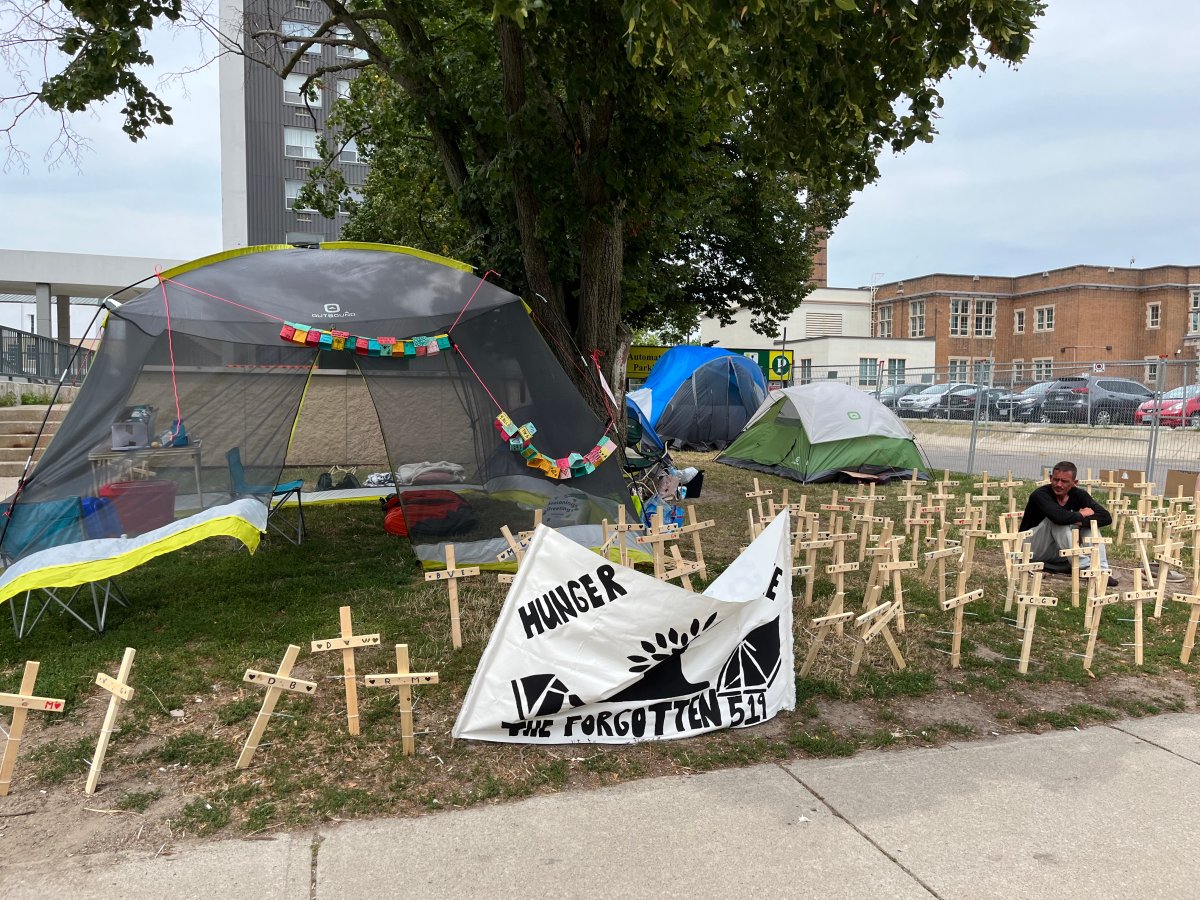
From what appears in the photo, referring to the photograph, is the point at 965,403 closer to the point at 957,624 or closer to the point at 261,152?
the point at 957,624

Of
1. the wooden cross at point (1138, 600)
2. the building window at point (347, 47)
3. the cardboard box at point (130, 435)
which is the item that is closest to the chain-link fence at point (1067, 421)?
the wooden cross at point (1138, 600)

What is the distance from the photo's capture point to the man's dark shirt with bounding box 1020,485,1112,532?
22.0ft

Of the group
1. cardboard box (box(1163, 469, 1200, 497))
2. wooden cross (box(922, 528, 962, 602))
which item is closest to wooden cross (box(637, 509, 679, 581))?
wooden cross (box(922, 528, 962, 602))

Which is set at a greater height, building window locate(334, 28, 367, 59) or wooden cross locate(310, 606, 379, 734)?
building window locate(334, 28, 367, 59)

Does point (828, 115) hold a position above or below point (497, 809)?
above

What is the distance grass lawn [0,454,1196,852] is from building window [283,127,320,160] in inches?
1248

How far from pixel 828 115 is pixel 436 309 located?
3.60 metres

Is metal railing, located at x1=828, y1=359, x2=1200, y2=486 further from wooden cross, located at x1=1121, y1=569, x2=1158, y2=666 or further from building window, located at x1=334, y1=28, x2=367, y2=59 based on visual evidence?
building window, located at x1=334, y1=28, x2=367, y2=59

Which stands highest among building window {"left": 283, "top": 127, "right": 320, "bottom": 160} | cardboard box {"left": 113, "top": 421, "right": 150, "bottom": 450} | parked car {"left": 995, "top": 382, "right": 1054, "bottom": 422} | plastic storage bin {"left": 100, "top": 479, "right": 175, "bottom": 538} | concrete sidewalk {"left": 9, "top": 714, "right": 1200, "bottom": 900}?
building window {"left": 283, "top": 127, "right": 320, "bottom": 160}

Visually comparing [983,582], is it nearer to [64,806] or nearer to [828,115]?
[828,115]

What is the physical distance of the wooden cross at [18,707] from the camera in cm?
332

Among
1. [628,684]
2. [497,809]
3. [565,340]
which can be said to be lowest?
[497,809]

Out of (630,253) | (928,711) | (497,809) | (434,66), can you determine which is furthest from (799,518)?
(434,66)

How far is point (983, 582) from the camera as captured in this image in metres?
7.06
